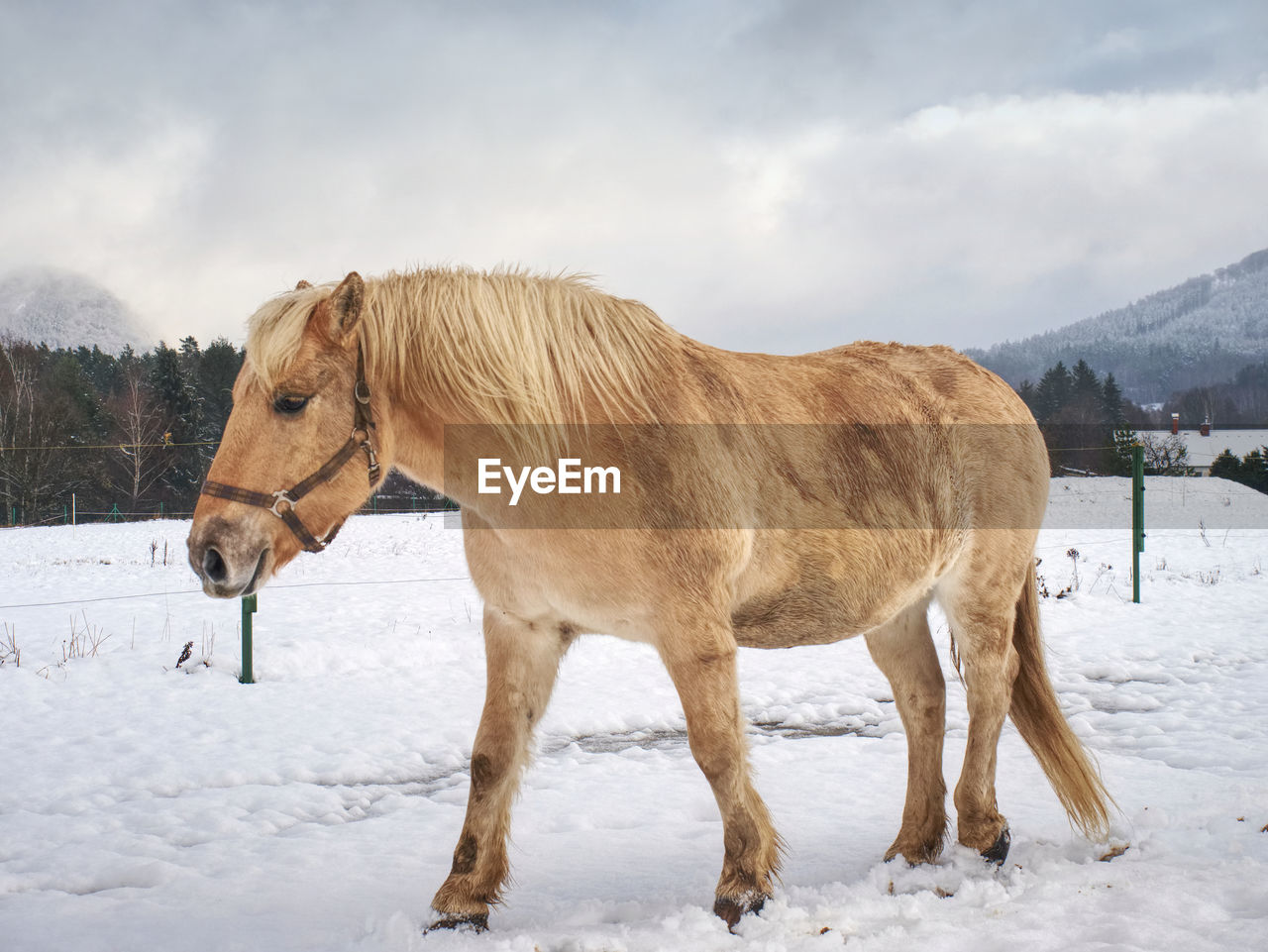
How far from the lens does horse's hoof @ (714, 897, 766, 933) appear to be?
2707 mm

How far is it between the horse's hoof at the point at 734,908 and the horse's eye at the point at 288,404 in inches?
83.5

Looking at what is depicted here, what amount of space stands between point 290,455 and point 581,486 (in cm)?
92

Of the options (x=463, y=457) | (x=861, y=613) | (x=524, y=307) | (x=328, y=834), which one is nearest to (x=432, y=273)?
(x=524, y=307)

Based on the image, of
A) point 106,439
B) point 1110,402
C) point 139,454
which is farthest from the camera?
point 1110,402

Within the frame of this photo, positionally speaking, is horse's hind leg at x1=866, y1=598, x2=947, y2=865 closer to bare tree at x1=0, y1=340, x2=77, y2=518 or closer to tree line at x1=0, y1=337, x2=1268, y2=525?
tree line at x1=0, y1=337, x2=1268, y2=525

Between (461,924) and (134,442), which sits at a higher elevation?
(134,442)

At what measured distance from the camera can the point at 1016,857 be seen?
346 centimetres

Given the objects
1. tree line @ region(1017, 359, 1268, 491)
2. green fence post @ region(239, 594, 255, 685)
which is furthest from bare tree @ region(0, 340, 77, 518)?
tree line @ region(1017, 359, 1268, 491)

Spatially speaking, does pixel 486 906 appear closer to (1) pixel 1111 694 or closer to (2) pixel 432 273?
(2) pixel 432 273

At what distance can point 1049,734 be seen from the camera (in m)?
3.76

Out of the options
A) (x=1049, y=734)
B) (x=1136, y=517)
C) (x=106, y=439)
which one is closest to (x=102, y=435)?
(x=106, y=439)

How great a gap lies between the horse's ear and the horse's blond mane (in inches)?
3.2

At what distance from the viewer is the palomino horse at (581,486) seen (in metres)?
2.60

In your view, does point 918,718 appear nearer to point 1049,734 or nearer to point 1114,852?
point 1049,734
